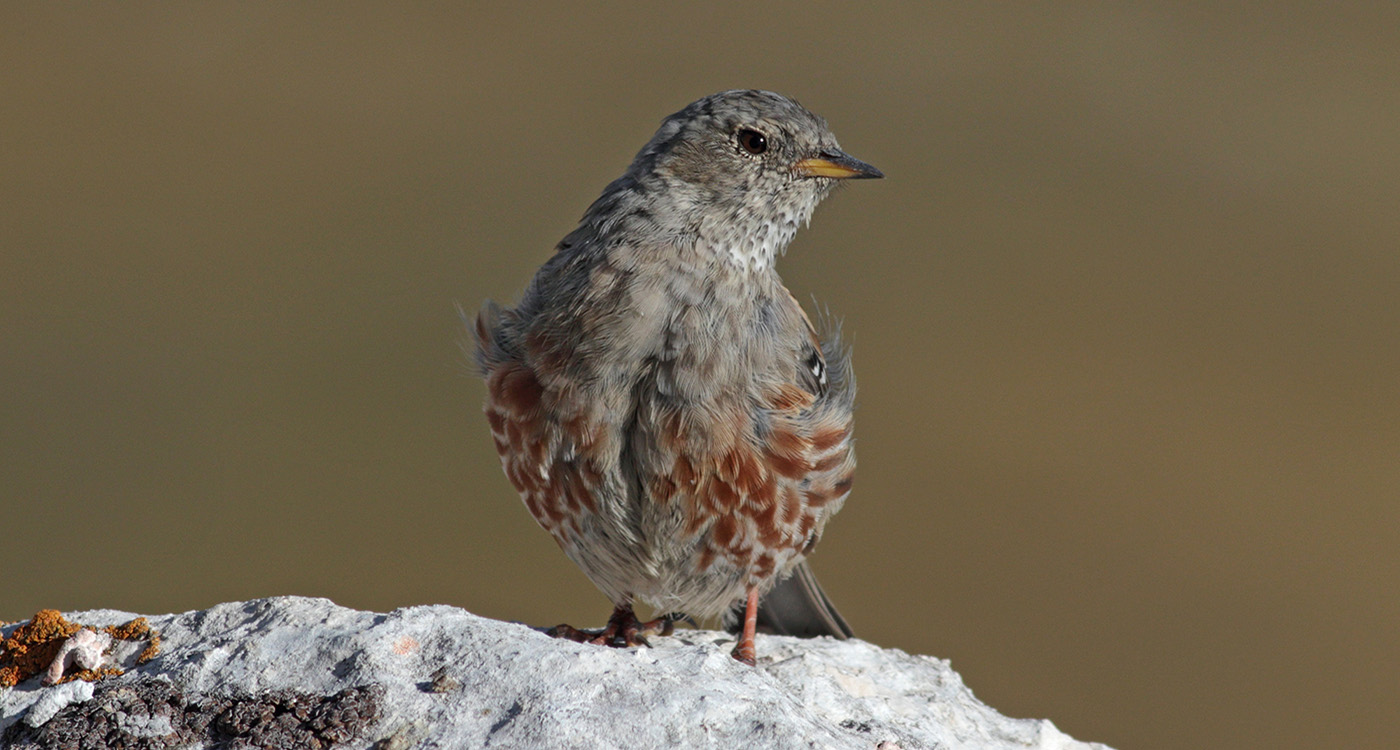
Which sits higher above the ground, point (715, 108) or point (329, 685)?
point (715, 108)

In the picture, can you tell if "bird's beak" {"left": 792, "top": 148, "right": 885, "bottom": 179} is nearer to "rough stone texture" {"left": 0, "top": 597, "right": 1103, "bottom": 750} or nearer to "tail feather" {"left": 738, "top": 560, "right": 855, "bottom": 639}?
"tail feather" {"left": 738, "top": 560, "right": 855, "bottom": 639}

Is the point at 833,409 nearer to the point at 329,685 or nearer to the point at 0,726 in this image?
the point at 329,685

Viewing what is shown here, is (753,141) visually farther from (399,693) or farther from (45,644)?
(45,644)

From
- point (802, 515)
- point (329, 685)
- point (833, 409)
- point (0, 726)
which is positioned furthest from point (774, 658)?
point (0, 726)

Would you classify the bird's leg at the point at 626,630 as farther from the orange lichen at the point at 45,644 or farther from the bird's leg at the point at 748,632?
the orange lichen at the point at 45,644

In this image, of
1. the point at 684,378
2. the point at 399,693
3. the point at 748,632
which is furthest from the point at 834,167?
the point at 399,693

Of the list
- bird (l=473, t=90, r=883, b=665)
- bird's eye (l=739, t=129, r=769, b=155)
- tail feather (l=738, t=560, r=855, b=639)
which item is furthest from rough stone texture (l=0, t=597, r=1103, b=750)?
bird's eye (l=739, t=129, r=769, b=155)
